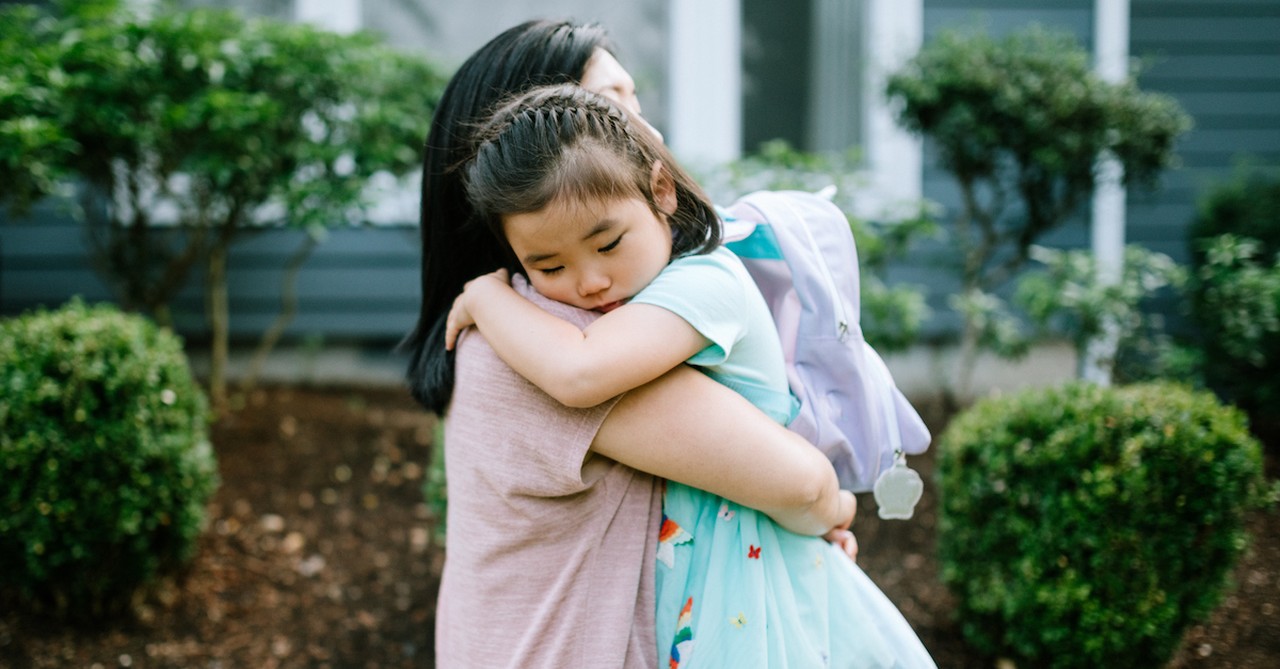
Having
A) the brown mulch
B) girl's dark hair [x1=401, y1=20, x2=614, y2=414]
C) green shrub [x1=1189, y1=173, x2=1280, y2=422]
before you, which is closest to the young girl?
girl's dark hair [x1=401, y1=20, x2=614, y2=414]

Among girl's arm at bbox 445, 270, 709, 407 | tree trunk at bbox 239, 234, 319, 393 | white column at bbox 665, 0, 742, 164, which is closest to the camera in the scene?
girl's arm at bbox 445, 270, 709, 407

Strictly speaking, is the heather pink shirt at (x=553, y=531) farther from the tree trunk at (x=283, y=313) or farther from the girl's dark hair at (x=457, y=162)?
the tree trunk at (x=283, y=313)

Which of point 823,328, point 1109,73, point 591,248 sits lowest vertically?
point 823,328

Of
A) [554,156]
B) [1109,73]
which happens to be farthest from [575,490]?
[1109,73]

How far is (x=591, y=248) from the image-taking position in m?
1.40

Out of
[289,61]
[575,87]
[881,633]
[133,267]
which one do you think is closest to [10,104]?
[289,61]

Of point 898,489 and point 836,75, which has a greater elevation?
point 836,75

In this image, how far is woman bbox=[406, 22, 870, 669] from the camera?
136cm

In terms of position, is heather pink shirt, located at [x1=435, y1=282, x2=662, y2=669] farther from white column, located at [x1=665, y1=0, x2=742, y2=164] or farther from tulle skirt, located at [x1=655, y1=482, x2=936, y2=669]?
white column, located at [x1=665, y1=0, x2=742, y2=164]

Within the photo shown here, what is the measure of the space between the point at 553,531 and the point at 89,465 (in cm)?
237

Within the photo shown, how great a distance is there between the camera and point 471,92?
1.64m

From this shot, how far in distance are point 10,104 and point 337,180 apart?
1351 millimetres

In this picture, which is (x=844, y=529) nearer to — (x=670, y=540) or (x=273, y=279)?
(x=670, y=540)

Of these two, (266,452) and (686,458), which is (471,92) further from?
(266,452)
